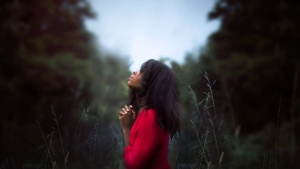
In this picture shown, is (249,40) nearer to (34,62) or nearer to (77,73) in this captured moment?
(77,73)

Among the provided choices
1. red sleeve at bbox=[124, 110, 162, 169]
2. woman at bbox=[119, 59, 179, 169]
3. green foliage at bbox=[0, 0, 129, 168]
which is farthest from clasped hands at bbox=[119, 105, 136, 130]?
green foliage at bbox=[0, 0, 129, 168]

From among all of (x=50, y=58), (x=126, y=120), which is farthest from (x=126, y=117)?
(x=50, y=58)

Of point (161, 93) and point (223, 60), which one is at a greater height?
point (223, 60)

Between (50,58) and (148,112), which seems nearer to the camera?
(148,112)

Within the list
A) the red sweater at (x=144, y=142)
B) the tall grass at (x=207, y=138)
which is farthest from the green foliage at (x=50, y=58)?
the red sweater at (x=144, y=142)

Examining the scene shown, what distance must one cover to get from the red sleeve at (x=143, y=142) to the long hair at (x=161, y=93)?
0.05 m

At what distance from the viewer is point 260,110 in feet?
42.8

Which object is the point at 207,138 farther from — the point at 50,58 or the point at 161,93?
the point at 50,58

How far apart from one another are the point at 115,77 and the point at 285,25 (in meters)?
7.28

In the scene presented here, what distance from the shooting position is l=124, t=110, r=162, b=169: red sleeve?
6.90 ft

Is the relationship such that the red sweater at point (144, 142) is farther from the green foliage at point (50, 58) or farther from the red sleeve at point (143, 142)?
the green foliage at point (50, 58)

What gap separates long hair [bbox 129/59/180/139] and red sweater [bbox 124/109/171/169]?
1.8 inches

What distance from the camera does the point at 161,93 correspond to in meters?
2.26

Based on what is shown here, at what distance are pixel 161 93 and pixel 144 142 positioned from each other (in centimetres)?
30
